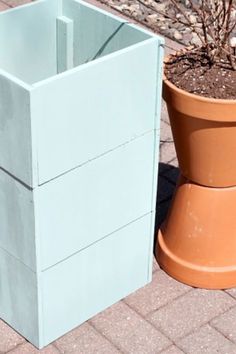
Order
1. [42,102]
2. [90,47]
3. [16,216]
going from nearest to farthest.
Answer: [42,102], [16,216], [90,47]

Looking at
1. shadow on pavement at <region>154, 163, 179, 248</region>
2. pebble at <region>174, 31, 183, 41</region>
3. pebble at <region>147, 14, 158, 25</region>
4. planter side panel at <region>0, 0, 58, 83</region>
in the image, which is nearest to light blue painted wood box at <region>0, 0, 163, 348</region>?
planter side panel at <region>0, 0, 58, 83</region>

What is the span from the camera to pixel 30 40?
410 centimetres

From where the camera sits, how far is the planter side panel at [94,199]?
385 cm

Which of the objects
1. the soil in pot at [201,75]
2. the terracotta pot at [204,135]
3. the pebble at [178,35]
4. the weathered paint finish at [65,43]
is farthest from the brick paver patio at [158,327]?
the pebble at [178,35]

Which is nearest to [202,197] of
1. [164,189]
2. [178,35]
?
[164,189]

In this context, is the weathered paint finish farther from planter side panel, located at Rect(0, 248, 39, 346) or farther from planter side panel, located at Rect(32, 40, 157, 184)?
planter side panel, located at Rect(0, 248, 39, 346)

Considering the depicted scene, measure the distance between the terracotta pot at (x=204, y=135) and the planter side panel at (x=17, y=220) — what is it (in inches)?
33.4

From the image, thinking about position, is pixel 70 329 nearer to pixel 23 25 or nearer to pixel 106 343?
pixel 106 343

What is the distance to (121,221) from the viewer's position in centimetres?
423

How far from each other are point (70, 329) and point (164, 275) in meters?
0.60

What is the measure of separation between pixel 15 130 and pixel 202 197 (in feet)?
3.84

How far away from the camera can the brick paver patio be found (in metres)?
4.24

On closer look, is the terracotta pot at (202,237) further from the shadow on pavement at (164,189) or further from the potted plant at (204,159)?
the shadow on pavement at (164,189)

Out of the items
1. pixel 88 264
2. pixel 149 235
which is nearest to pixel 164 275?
pixel 149 235
